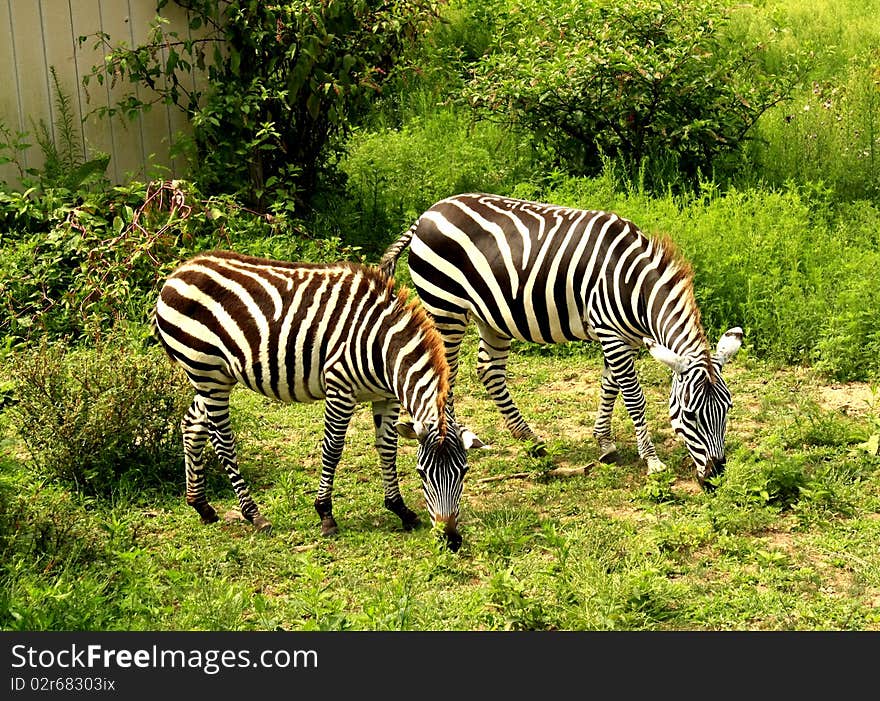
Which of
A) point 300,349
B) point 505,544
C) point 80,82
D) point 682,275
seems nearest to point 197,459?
point 300,349

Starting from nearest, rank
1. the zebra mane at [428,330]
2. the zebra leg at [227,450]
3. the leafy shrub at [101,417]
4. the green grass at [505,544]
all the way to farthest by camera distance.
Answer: the green grass at [505,544], the zebra mane at [428,330], the zebra leg at [227,450], the leafy shrub at [101,417]

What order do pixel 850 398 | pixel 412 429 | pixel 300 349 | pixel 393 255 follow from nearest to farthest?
1. pixel 412 429
2. pixel 300 349
3. pixel 393 255
4. pixel 850 398

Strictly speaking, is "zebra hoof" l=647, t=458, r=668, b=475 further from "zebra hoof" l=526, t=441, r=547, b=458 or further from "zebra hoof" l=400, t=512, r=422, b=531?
"zebra hoof" l=400, t=512, r=422, b=531

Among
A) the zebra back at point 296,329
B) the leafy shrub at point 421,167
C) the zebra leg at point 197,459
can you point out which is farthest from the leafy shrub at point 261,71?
the zebra leg at point 197,459

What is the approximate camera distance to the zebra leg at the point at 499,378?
7.93 metres

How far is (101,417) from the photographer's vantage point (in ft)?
23.1

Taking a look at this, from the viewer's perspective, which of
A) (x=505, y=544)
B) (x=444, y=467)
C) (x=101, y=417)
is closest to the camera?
(x=444, y=467)

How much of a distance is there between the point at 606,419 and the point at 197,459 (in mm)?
2722

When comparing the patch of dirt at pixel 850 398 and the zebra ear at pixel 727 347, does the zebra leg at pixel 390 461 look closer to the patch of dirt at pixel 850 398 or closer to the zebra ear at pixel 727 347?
the zebra ear at pixel 727 347

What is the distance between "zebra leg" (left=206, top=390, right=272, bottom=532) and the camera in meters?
6.68

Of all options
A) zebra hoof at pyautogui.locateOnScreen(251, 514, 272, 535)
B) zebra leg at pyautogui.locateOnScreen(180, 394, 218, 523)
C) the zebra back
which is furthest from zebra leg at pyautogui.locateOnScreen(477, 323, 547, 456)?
zebra leg at pyautogui.locateOnScreen(180, 394, 218, 523)

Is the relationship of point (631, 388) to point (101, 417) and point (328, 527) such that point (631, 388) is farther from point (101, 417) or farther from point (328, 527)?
point (101, 417)

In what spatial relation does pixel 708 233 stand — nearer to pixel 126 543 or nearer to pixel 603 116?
pixel 603 116

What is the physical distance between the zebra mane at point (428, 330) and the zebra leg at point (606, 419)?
1.67m
